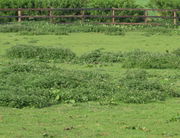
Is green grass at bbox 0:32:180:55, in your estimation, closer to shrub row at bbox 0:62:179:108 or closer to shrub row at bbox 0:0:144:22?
shrub row at bbox 0:0:144:22

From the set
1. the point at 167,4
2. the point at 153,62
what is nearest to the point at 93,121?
the point at 153,62

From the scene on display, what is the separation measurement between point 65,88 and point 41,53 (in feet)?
23.2

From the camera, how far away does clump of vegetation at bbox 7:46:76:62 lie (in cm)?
2078

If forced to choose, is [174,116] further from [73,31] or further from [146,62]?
[73,31]

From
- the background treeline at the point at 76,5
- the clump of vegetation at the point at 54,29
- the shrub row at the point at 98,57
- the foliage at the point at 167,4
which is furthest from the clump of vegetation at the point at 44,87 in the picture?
the foliage at the point at 167,4

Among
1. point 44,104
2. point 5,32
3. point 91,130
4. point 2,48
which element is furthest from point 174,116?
point 5,32

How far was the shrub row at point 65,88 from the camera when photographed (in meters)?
12.6

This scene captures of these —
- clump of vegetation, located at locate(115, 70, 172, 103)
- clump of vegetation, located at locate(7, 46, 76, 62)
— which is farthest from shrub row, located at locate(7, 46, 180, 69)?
clump of vegetation, located at locate(115, 70, 172, 103)

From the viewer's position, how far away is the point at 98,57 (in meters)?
20.9

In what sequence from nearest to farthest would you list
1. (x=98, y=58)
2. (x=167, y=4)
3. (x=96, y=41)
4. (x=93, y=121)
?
(x=93, y=121) < (x=98, y=58) < (x=96, y=41) < (x=167, y=4)

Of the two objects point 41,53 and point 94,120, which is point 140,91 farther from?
point 41,53

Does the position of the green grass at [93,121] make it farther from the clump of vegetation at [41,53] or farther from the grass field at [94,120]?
the clump of vegetation at [41,53]

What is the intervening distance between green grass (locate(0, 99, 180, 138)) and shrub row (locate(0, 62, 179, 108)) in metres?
0.35

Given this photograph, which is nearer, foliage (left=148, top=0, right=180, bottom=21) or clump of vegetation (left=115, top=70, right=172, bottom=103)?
clump of vegetation (left=115, top=70, right=172, bottom=103)
